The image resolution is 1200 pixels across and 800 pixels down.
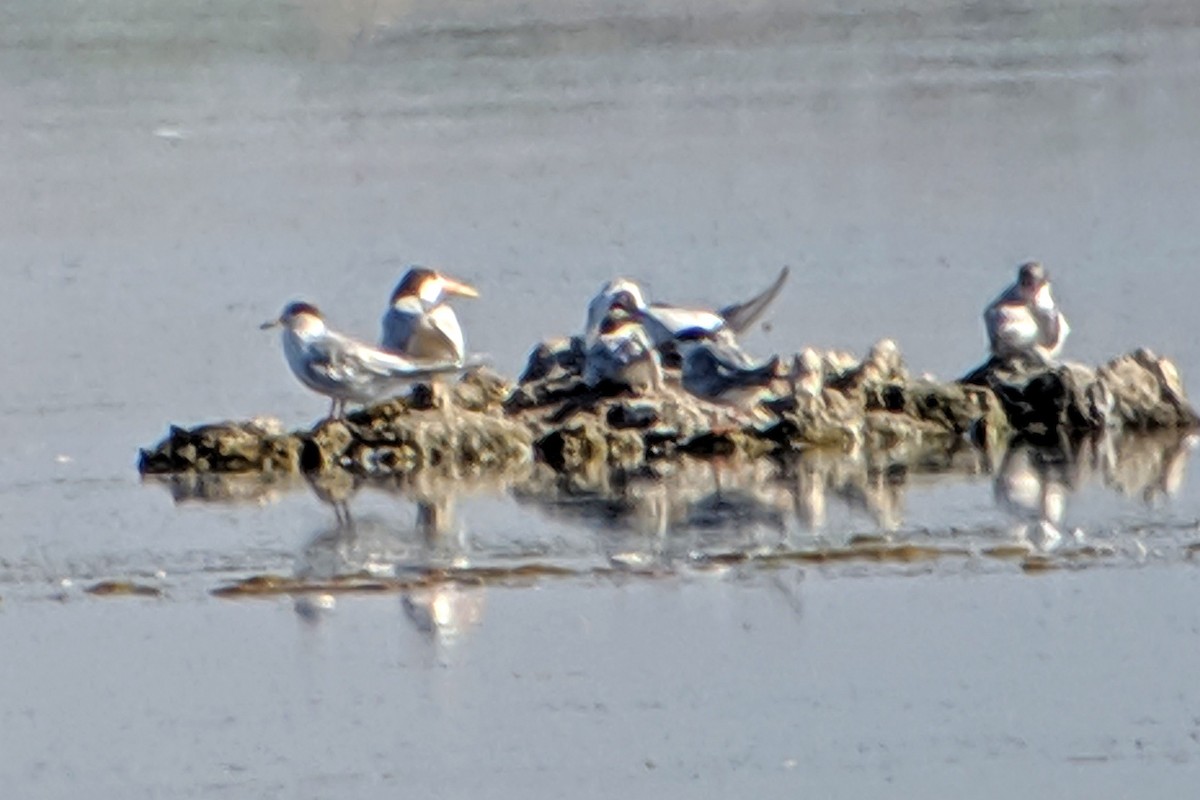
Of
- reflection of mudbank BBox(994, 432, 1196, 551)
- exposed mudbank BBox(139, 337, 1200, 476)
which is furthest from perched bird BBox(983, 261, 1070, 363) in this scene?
reflection of mudbank BBox(994, 432, 1196, 551)

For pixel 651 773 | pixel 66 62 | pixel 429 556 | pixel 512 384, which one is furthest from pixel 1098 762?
pixel 66 62

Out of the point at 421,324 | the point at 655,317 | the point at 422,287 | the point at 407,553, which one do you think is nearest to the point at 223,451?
the point at 421,324

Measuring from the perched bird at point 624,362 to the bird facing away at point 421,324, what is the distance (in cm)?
64

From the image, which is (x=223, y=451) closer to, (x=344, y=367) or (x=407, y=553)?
(x=344, y=367)

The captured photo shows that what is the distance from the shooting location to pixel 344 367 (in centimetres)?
1380

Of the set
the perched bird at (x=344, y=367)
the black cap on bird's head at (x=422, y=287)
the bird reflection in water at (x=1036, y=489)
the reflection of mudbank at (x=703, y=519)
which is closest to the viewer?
the reflection of mudbank at (x=703, y=519)

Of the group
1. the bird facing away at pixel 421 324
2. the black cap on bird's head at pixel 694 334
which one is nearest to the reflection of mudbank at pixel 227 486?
the bird facing away at pixel 421 324

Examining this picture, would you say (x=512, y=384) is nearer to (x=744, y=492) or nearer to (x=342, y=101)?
(x=744, y=492)

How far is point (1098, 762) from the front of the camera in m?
9.10

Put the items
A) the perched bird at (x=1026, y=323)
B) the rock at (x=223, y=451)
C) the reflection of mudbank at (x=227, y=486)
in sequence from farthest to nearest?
the perched bird at (x=1026, y=323) < the rock at (x=223, y=451) < the reflection of mudbank at (x=227, y=486)

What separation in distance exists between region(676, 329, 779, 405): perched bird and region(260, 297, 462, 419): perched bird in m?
1.01

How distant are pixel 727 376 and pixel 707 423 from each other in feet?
0.95

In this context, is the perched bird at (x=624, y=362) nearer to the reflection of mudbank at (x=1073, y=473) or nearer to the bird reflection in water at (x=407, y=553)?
the bird reflection in water at (x=407, y=553)

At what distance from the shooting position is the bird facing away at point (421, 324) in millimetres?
14383
